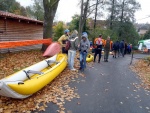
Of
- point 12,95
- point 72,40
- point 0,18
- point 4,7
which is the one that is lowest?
point 12,95

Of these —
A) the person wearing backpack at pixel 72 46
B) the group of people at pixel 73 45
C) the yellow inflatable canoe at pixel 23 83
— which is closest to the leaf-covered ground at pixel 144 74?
the group of people at pixel 73 45

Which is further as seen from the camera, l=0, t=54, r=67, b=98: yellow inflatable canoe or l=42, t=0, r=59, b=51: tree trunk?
l=42, t=0, r=59, b=51: tree trunk

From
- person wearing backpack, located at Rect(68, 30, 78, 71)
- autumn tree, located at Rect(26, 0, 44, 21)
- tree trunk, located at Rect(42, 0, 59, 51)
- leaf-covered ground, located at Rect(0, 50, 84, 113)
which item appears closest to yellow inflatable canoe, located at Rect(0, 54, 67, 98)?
leaf-covered ground, located at Rect(0, 50, 84, 113)

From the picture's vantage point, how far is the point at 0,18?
526 inches

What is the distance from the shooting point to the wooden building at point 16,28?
13.8 m

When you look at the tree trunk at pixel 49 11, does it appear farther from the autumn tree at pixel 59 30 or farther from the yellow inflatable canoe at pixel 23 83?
the autumn tree at pixel 59 30

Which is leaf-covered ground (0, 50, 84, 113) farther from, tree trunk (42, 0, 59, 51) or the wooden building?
tree trunk (42, 0, 59, 51)

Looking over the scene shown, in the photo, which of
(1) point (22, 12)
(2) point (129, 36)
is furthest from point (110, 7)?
(1) point (22, 12)

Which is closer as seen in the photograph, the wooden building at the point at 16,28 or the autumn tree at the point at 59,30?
the wooden building at the point at 16,28

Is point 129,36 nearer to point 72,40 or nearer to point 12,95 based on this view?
point 72,40

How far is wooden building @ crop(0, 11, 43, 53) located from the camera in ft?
45.2

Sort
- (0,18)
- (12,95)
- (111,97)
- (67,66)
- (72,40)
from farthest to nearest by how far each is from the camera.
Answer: (0,18) < (67,66) < (72,40) < (111,97) < (12,95)

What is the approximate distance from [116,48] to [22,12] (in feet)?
121

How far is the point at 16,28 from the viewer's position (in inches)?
610
